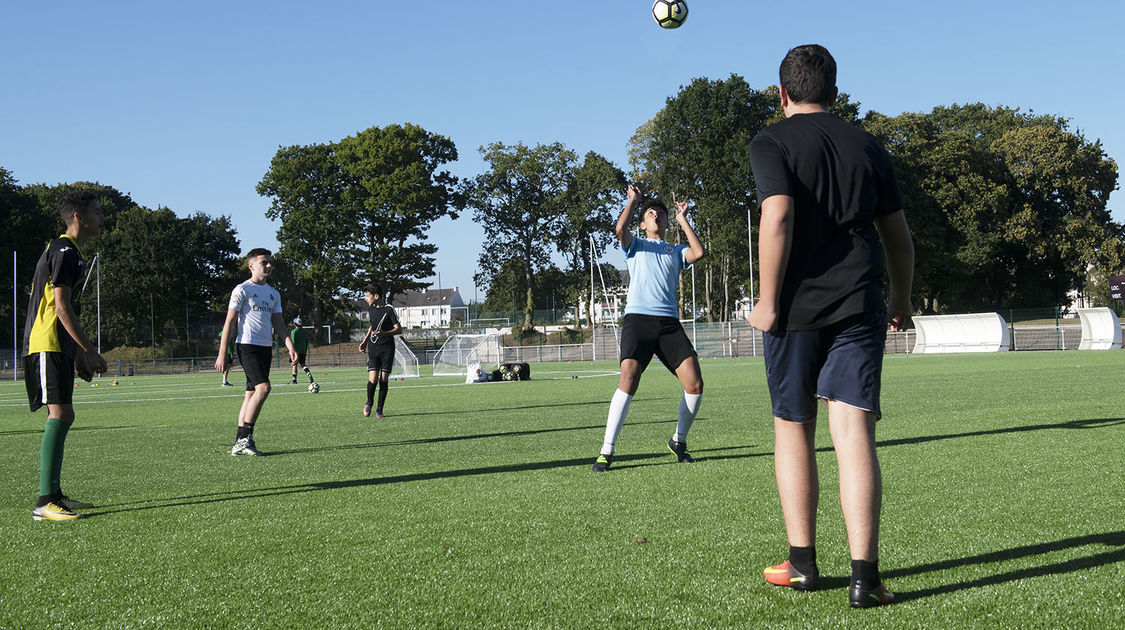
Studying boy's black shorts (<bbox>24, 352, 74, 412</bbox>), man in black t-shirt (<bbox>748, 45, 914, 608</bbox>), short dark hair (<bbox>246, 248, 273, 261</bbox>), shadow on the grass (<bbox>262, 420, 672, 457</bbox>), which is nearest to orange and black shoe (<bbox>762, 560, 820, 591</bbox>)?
man in black t-shirt (<bbox>748, 45, 914, 608</bbox>)

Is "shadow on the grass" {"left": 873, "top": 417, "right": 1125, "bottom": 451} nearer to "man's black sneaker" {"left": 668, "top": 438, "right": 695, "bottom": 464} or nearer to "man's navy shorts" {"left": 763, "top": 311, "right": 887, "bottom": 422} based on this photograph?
"man's black sneaker" {"left": 668, "top": 438, "right": 695, "bottom": 464}

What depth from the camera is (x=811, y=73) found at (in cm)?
314

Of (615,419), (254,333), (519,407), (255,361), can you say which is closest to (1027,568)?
(615,419)

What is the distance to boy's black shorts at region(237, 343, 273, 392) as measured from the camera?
845cm

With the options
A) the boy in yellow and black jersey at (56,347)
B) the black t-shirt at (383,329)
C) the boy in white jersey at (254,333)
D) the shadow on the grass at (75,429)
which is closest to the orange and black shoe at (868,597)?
the boy in yellow and black jersey at (56,347)

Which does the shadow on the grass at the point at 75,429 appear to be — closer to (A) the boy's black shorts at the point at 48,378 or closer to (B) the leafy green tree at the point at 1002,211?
(A) the boy's black shorts at the point at 48,378

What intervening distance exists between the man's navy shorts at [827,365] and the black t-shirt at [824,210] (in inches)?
2.0

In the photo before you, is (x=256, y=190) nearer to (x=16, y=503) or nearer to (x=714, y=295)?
(x=714, y=295)

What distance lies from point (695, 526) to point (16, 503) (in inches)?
180

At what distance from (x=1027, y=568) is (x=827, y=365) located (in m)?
1.13

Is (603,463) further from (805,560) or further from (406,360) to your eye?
(406,360)

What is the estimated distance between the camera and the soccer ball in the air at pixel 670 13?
50.2 ft

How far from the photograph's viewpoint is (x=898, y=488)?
4.98 metres

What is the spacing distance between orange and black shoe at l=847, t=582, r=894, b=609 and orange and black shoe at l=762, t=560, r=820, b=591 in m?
0.20
